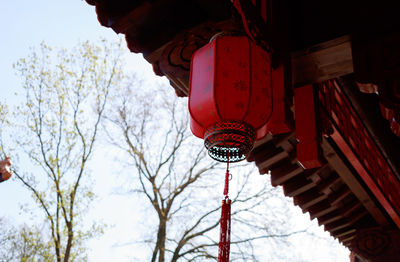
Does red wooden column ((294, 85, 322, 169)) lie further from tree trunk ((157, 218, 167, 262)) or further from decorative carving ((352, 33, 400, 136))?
tree trunk ((157, 218, 167, 262))

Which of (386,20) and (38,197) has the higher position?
(38,197)

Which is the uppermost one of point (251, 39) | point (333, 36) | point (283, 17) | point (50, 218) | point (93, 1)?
point (50, 218)

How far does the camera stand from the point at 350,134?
369 cm

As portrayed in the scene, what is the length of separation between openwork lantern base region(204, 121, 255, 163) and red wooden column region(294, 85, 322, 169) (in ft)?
1.54

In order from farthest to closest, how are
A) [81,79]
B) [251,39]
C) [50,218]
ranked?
[81,79]
[50,218]
[251,39]

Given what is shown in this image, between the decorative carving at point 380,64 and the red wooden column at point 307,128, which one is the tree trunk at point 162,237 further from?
the decorative carving at point 380,64

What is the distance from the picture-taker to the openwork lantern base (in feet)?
6.48

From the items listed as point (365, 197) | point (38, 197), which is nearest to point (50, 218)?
point (38, 197)

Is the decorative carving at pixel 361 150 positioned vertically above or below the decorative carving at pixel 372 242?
above

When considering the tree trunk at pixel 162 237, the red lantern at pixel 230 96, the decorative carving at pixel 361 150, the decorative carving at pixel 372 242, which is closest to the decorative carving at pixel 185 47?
the red lantern at pixel 230 96

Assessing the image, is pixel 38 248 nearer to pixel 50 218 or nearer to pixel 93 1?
pixel 50 218

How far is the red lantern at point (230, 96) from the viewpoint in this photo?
1.98 metres

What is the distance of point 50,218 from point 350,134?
30.2 ft

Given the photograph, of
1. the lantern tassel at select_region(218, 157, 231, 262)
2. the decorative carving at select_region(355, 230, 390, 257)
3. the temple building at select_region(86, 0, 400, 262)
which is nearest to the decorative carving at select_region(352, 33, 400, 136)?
the temple building at select_region(86, 0, 400, 262)
